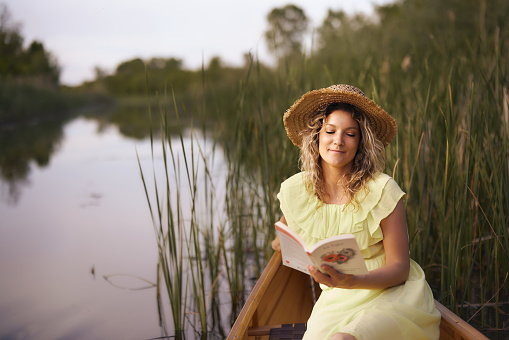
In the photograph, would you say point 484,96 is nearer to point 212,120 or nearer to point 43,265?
point 43,265

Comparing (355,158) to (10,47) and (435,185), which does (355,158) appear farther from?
(10,47)

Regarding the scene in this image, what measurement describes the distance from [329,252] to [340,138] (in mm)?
532

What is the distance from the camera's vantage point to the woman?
156 cm

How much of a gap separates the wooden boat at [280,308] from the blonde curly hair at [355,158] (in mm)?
533

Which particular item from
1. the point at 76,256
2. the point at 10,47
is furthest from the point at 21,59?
the point at 76,256

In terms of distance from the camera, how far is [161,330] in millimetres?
3084

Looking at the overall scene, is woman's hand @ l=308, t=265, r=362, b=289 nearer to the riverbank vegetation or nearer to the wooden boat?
the wooden boat

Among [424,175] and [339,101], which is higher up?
[339,101]

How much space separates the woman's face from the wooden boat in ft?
2.18

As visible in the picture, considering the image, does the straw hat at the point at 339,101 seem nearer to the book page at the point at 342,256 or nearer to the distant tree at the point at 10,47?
the book page at the point at 342,256

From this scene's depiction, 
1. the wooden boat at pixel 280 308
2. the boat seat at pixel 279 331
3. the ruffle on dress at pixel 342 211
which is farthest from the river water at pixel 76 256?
the ruffle on dress at pixel 342 211

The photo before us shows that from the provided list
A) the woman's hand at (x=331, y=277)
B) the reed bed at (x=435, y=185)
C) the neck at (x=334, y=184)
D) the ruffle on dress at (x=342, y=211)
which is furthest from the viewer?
the reed bed at (x=435, y=185)

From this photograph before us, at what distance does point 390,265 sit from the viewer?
163 centimetres

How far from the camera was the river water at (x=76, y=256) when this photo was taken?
3.25m
